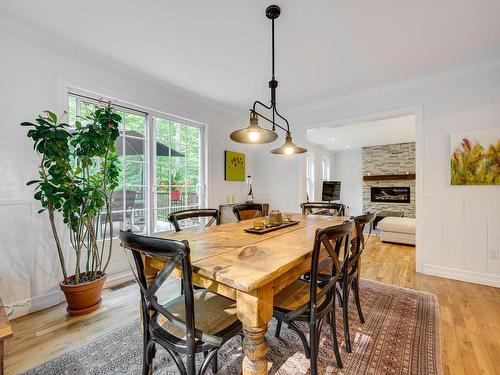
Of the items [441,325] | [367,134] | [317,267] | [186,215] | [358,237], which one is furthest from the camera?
[367,134]

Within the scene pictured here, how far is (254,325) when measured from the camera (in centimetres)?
100

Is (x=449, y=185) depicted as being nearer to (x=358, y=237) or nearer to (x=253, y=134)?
(x=358, y=237)

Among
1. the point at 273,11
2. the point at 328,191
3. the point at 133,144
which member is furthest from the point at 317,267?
the point at 328,191

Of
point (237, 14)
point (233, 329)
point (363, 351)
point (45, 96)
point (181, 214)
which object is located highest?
point (237, 14)

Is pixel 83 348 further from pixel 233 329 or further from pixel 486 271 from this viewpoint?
pixel 486 271

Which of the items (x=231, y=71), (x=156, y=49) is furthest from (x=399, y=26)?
(x=156, y=49)

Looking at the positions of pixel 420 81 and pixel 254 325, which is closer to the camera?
pixel 254 325

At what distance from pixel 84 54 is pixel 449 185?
4292mm

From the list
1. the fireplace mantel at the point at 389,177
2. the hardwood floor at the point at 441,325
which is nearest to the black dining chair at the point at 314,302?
the hardwood floor at the point at 441,325

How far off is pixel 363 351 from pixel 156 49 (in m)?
3.05

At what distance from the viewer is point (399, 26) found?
6.61ft

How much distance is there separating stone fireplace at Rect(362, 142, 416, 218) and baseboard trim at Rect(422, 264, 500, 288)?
5038 millimetres

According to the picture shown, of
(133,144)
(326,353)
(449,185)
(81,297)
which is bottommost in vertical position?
(326,353)

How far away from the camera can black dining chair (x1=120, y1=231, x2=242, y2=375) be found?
963mm
